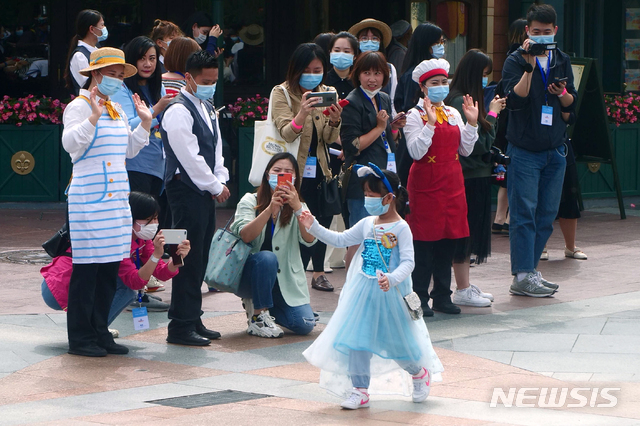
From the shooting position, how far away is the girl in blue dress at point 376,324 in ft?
18.6

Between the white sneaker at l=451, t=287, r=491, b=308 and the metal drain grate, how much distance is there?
3.02 meters

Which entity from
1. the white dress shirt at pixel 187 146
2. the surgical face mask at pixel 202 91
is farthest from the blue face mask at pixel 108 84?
the surgical face mask at pixel 202 91

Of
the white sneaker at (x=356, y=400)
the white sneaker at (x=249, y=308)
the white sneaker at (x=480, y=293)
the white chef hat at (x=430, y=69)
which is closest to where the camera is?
the white sneaker at (x=356, y=400)

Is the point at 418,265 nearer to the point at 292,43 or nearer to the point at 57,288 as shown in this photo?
the point at 57,288

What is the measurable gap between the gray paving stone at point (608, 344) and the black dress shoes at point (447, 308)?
1.16 meters

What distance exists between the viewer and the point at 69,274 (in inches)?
274

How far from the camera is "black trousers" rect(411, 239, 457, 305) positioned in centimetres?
805

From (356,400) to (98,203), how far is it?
2.11 metres

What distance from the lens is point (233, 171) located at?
13969 millimetres

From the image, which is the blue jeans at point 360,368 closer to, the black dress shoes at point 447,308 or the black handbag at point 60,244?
the black handbag at point 60,244

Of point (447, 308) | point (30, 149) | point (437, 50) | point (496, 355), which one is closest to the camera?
point (496, 355)

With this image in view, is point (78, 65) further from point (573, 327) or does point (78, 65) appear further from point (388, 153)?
point (573, 327)

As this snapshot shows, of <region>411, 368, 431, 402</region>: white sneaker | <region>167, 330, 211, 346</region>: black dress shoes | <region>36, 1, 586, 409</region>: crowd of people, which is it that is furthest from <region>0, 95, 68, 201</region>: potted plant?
<region>411, 368, 431, 402</region>: white sneaker

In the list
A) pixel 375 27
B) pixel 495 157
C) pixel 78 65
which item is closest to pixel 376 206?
pixel 495 157
